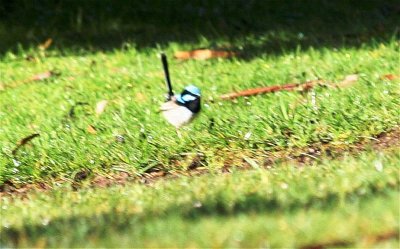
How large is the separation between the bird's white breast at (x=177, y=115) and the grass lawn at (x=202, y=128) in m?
0.05

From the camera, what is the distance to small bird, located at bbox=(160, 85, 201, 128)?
6172 mm

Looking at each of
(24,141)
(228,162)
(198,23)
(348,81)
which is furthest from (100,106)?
(198,23)

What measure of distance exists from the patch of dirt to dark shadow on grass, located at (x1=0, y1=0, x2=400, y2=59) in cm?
237

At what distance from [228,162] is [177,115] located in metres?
0.56

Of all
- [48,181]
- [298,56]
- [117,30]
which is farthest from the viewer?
[117,30]

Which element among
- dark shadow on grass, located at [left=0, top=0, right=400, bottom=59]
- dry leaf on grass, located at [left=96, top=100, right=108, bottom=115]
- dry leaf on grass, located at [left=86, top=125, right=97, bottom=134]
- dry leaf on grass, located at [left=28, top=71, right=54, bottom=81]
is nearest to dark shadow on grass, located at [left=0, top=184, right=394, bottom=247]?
dry leaf on grass, located at [left=86, top=125, right=97, bottom=134]

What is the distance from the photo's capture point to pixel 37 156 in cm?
604

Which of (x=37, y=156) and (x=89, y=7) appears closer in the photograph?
(x=37, y=156)

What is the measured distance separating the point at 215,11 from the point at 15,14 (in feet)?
6.36

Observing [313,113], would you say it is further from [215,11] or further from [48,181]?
[215,11]

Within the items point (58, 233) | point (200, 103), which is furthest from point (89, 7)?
point (58, 233)

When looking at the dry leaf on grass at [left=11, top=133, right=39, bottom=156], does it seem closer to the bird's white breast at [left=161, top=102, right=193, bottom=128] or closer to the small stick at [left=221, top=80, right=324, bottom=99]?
the bird's white breast at [left=161, top=102, right=193, bottom=128]

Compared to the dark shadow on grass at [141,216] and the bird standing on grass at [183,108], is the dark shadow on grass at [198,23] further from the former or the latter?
the dark shadow on grass at [141,216]

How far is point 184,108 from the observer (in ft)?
20.2
